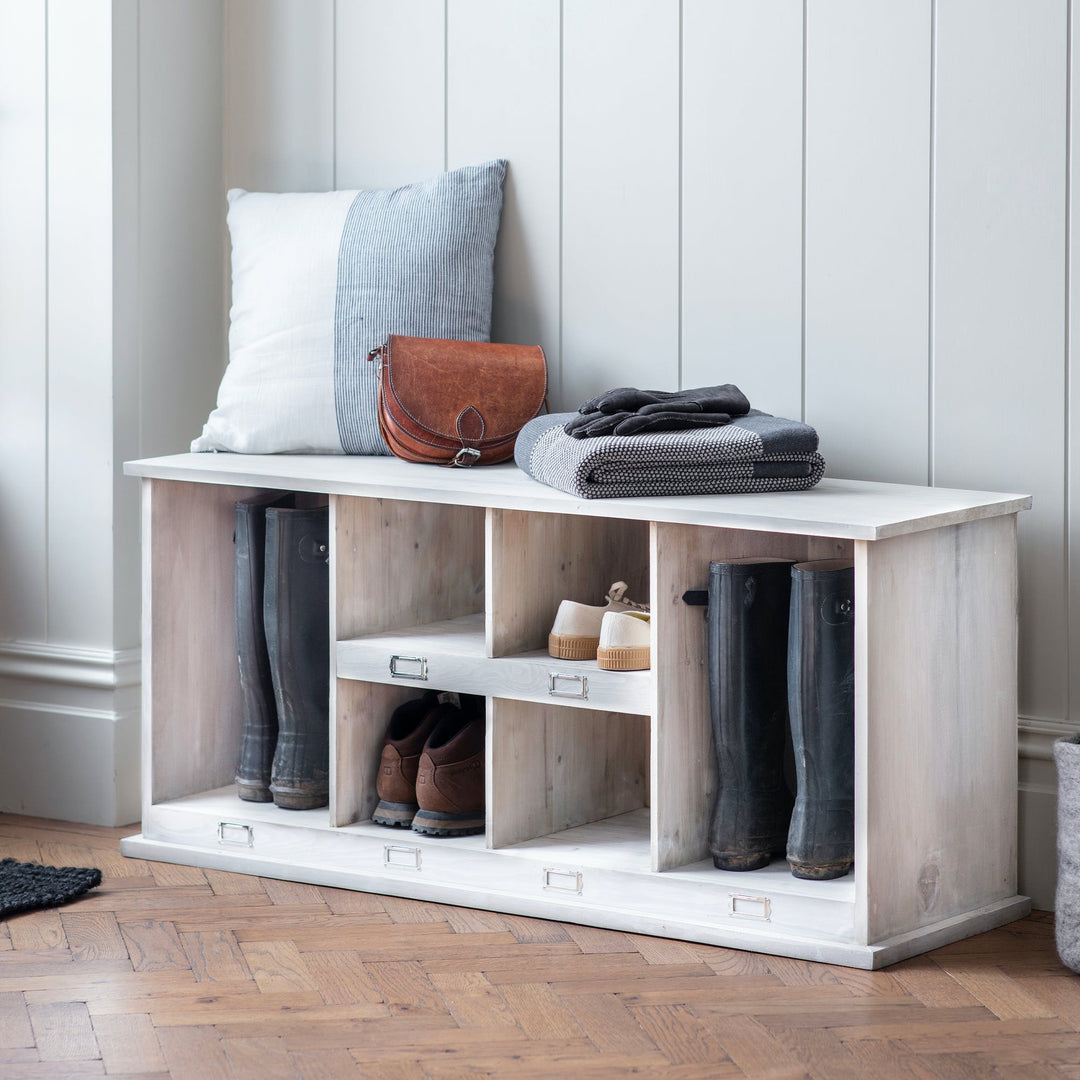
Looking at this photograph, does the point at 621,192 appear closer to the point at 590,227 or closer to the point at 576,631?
the point at 590,227

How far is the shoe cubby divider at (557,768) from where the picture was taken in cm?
219

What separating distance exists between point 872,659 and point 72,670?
54.2 inches

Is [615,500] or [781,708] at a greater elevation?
[615,500]

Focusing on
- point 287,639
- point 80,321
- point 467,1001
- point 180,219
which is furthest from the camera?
point 180,219

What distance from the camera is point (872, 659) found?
6.19ft

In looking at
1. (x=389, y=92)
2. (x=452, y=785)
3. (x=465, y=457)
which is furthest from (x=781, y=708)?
(x=389, y=92)

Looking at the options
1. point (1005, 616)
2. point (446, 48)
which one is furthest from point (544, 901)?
point (446, 48)

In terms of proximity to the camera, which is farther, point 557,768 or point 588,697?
point 557,768

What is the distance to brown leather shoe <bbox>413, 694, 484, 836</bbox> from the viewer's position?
7.38 ft

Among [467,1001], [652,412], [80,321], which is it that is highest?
[80,321]

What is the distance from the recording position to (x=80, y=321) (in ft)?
8.55

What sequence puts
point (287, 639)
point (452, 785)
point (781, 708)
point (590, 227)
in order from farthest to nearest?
point (590, 227) < point (287, 639) < point (452, 785) < point (781, 708)

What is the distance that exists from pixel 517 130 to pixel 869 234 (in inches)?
23.6

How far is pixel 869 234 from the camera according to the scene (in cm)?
226
